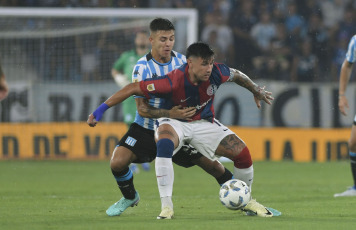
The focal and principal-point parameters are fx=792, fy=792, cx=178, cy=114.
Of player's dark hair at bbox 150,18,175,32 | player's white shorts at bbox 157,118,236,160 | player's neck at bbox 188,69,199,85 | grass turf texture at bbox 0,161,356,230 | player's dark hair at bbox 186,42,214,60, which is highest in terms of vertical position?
player's dark hair at bbox 150,18,175,32

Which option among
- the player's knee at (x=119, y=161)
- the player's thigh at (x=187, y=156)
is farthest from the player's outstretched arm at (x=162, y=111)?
the player's knee at (x=119, y=161)

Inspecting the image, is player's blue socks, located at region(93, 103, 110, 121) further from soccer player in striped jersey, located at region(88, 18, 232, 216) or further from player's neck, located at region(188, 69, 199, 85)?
player's neck, located at region(188, 69, 199, 85)

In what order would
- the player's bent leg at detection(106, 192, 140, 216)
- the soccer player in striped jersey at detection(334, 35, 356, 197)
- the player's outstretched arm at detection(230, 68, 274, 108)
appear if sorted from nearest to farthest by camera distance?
the player's outstretched arm at detection(230, 68, 274, 108) < the player's bent leg at detection(106, 192, 140, 216) < the soccer player in striped jersey at detection(334, 35, 356, 197)

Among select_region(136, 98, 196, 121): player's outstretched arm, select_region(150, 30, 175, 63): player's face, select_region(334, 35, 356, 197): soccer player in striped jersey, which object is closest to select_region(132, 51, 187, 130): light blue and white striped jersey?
select_region(150, 30, 175, 63): player's face

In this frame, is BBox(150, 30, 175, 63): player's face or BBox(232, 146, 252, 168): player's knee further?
BBox(150, 30, 175, 63): player's face

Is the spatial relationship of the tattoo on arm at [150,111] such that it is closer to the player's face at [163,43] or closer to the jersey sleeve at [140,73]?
the jersey sleeve at [140,73]

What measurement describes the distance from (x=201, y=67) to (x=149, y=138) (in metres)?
1.06

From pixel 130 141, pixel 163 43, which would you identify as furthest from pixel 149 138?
pixel 163 43

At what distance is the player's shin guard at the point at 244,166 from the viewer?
738cm

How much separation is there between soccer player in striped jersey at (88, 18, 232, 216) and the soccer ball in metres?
0.55

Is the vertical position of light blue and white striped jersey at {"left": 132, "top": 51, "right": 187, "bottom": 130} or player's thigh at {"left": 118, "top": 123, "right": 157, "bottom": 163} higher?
light blue and white striped jersey at {"left": 132, "top": 51, "right": 187, "bottom": 130}

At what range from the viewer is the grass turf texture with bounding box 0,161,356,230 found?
6899mm

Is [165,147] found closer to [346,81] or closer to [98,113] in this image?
[98,113]

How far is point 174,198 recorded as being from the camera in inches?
377
